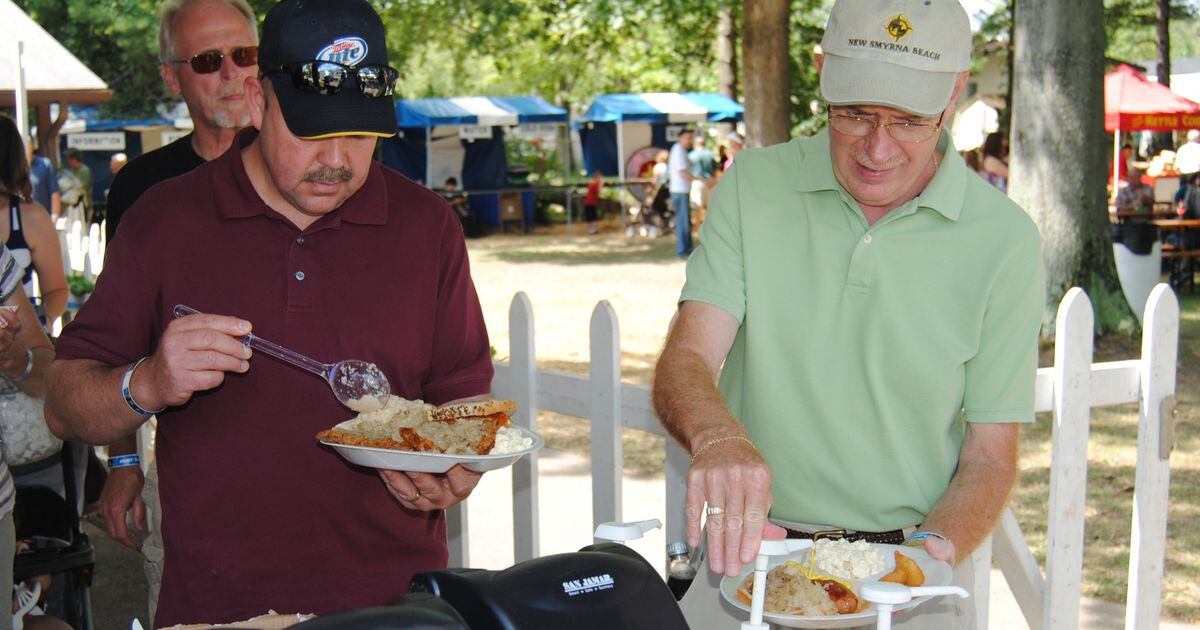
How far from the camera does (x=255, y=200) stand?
2.28 metres

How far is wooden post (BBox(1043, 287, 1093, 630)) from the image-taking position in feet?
10.9

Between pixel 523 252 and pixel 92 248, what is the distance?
11772mm

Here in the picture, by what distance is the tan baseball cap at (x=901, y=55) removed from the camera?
2.19 metres

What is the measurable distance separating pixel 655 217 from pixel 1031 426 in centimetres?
1712

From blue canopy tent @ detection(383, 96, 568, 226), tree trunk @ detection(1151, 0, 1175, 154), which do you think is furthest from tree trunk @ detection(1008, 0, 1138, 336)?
tree trunk @ detection(1151, 0, 1175, 154)

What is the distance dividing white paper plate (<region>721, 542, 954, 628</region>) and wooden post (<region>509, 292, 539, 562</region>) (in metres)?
1.82

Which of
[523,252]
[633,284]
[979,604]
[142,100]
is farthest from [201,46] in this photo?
[142,100]

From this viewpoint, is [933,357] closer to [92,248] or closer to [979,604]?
[979,604]

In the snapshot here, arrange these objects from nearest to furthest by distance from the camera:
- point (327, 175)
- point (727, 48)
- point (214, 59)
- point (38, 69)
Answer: point (327, 175), point (214, 59), point (38, 69), point (727, 48)

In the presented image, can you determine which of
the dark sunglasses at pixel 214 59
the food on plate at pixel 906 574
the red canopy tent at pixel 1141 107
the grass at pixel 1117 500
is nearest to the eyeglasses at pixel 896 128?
the food on plate at pixel 906 574

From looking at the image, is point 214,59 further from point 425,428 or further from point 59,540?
point 425,428

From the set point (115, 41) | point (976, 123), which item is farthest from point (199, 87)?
point (115, 41)

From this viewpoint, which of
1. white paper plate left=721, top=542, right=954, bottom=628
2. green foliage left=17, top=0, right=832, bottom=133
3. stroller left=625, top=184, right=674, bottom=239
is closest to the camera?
white paper plate left=721, top=542, right=954, bottom=628

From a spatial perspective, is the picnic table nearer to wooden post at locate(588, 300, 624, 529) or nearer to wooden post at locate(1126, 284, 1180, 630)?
wooden post at locate(1126, 284, 1180, 630)
